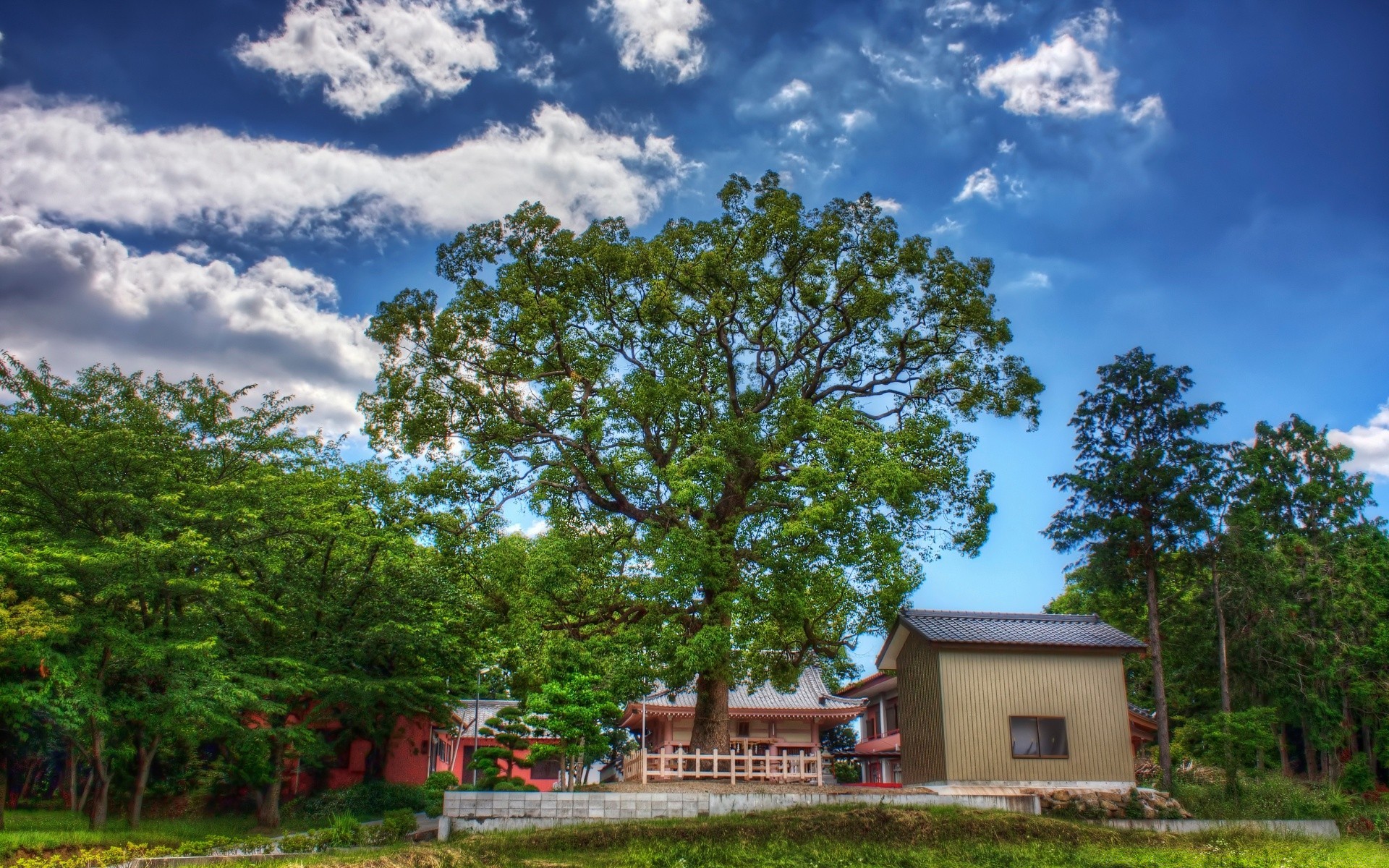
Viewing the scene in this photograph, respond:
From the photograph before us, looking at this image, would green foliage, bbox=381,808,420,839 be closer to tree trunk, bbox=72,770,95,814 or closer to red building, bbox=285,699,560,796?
tree trunk, bbox=72,770,95,814

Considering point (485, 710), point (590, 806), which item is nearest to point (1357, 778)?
point (590, 806)

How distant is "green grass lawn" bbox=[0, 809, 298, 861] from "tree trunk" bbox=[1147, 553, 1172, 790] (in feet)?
69.4

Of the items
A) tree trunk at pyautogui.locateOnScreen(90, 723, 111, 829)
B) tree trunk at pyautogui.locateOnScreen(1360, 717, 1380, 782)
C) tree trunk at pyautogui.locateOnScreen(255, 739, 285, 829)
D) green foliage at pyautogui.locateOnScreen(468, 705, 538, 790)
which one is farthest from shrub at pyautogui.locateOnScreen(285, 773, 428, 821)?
tree trunk at pyautogui.locateOnScreen(1360, 717, 1380, 782)

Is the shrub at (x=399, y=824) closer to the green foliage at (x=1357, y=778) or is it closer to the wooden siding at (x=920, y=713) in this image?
the wooden siding at (x=920, y=713)

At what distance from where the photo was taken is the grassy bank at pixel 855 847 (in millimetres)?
13211

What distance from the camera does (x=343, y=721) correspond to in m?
24.1

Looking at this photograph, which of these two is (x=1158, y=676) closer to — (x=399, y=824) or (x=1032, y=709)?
(x=1032, y=709)

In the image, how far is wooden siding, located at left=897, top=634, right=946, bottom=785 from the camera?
18844mm

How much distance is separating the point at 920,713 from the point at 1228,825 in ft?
19.7

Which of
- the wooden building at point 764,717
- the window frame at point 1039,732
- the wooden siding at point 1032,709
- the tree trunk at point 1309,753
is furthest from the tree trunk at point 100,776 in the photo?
the tree trunk at point 1309,753

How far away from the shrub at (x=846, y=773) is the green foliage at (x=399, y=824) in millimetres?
16008

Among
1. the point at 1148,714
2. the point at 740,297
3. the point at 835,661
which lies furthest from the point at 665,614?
the point at 1148,714

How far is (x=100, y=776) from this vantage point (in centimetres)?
1720

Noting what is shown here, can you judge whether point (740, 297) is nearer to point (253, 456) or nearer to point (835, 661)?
point (835, 661)
